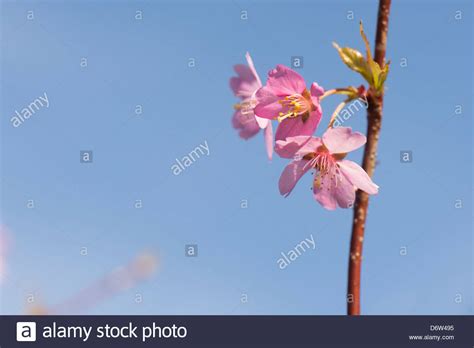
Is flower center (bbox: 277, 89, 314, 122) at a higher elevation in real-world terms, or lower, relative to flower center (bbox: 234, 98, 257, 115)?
lower

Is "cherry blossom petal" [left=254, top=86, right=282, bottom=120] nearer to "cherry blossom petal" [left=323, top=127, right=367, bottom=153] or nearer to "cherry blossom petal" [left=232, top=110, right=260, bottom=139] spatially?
"cherry blossom petal" [left=323, top=127, right=367, bottom=153]

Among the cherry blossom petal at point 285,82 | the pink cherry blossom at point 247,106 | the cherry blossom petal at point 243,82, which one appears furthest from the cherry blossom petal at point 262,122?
the cherry blossom petal at point 243,82

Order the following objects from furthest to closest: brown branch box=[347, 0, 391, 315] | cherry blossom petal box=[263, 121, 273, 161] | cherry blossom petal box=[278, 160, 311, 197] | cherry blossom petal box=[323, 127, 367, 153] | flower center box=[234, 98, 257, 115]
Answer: flower center box=[234, 98, 257, 115]
cherry blossom petal box=[263, 121, 273, 161]
cherry blossom petal box=[278, 160, 311, 197]
cherry blossom petal box=[323, 127, 367, 153]
brown branch box=[347, 0, 391, 315]

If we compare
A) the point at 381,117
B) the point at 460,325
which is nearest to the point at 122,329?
the point at 460,325

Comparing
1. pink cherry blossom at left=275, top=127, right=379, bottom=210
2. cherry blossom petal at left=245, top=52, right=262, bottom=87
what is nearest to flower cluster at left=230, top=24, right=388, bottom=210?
pink cherry blossom at left=275, top=127, right=379, bottom=210

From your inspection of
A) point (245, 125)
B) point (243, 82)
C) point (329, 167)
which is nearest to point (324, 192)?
point (329, 167)

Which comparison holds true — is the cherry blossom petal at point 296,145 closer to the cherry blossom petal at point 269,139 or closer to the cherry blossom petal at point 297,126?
the cherry blossom petal at point 297,126

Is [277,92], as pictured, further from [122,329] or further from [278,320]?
[122,329]

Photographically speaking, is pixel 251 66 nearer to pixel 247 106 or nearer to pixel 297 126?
pixel 247 106
